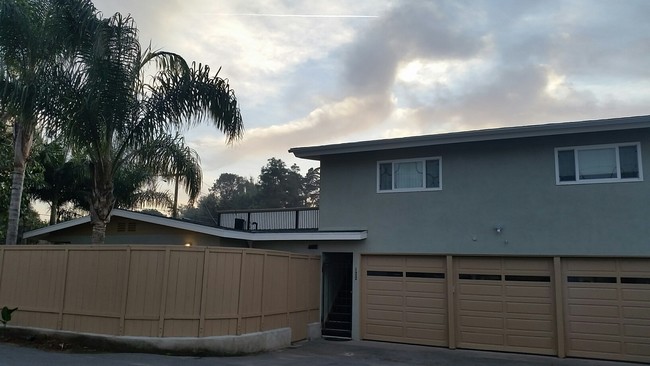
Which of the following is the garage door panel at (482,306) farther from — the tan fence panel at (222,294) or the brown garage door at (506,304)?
the tan fence panel at (222,294)

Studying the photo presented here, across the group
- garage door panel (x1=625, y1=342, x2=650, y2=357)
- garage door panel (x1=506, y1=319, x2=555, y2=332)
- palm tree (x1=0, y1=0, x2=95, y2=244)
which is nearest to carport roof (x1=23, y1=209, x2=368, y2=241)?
garage door panel (x1=506, y1=319, x2=555, y2=332)

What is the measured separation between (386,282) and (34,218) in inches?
682

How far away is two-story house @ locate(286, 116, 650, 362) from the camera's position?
35.3ft

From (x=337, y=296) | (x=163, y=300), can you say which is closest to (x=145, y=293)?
(x=163, y=300)

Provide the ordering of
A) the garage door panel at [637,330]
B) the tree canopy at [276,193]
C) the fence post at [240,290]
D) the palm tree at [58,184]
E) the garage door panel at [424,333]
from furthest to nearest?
the tree canopy at [276,193]
the palm tree at [58,184]
the garage door panel at [424,333]
the garage door panel at [637,330]
the fence post at [240,290]

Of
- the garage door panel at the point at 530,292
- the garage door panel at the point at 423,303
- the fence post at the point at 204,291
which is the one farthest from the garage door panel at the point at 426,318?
the fence post at the point at 204,291

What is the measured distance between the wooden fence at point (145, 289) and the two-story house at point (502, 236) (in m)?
2.92

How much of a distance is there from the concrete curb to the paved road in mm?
221

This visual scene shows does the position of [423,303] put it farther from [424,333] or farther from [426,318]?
[424,333]

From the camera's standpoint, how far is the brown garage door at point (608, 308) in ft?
34.5

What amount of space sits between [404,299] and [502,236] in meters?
2.94

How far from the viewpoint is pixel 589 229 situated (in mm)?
11039

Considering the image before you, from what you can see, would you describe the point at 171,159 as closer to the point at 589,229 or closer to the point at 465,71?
the point at 465,71

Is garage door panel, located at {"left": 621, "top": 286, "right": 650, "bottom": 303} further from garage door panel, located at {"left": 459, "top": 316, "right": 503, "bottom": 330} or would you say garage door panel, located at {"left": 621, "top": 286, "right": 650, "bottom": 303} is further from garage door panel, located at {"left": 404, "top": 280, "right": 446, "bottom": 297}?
garage door panel, located at {"left": 404, "top": 280, "right": 446, "bottom": 297}
